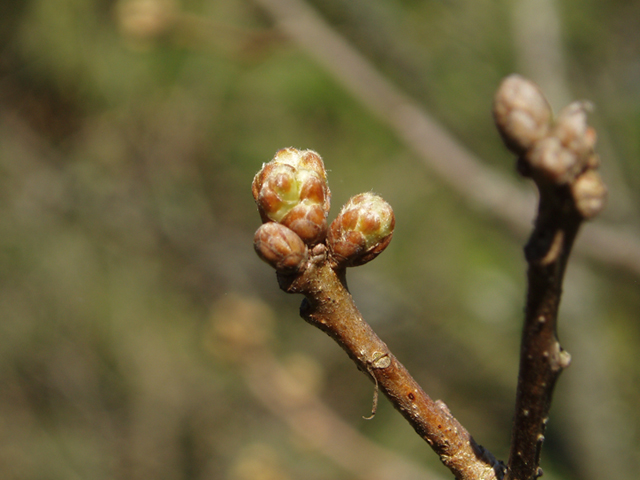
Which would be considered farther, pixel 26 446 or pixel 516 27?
pixel 26 446

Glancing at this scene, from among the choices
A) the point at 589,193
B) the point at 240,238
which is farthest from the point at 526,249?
the point at 240,238

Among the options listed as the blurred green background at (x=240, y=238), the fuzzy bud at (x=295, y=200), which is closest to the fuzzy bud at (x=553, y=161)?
the fuzzy bud at (x=295, y=200)

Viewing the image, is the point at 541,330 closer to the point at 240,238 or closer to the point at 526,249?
the point at 526,249

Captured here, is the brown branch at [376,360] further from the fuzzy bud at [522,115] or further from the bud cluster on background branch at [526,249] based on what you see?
the fuzzy bud at [522,115]

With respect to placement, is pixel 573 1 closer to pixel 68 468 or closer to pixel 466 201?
pixel 466 201

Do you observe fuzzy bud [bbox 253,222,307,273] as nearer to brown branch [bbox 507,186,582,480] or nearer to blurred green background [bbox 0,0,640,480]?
brown branch [bbox 507,186,582,480]

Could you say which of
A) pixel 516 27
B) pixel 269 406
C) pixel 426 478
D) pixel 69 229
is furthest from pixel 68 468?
pixel 516 27
